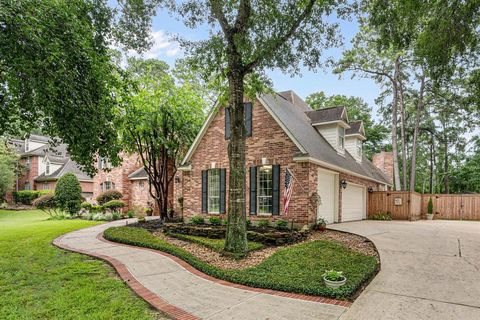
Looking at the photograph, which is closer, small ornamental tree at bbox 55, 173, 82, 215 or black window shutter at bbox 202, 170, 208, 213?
black window shutter at bbox 202, 170, 208, 213

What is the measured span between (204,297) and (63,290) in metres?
2.34

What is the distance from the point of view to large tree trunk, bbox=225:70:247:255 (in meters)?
7.20

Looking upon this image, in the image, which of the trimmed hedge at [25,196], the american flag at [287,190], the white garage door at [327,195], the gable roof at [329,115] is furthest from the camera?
the trimmed hedge at [25,196]

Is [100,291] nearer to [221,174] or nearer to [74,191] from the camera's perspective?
[221,174]

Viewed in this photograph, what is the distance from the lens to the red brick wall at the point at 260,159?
10844 millimetres

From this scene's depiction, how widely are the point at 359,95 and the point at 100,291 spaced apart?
1409 inches

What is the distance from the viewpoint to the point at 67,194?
61.5 feet

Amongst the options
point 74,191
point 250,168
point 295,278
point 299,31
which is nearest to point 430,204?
point 250,168

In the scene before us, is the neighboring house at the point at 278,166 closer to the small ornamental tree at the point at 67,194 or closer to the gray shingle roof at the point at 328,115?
the gray shingle roof at the point at 328,115

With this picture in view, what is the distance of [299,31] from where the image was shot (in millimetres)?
8414

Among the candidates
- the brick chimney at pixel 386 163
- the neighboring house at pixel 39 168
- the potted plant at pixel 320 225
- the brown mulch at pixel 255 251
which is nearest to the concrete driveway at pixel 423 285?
the brown mulch at pixel 255 251

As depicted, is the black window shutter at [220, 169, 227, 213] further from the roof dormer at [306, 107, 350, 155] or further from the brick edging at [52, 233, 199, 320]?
the brick edging at [52, 233, 199, 320]

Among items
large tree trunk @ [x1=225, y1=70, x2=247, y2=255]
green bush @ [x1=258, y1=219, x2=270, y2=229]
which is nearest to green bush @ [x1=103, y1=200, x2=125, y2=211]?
green bush @ [x1=258, y1=219, x2=270, y2=229]

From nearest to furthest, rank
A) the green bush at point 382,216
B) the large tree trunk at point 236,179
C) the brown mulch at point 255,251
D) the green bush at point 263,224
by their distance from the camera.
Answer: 1. the brown mulch at point 255,251
2. the large tree trunk at point 236,179
3. the green bush at point 263,224
4. the green bush at point 382,216
